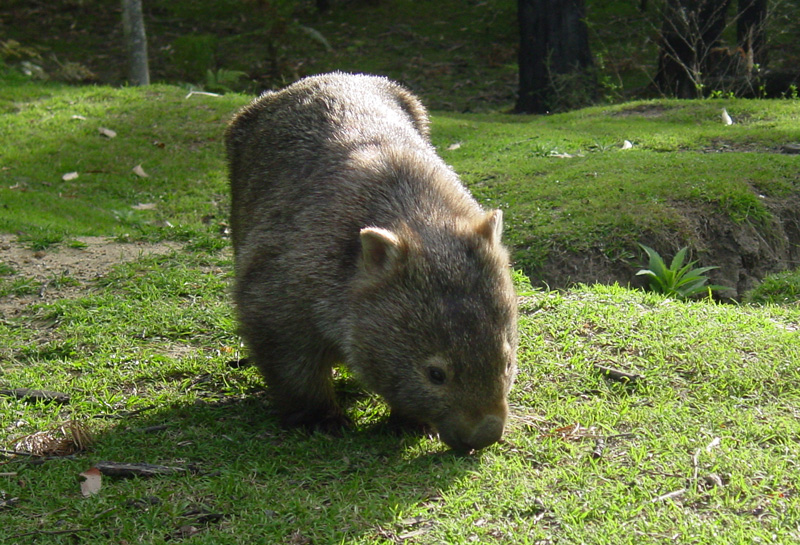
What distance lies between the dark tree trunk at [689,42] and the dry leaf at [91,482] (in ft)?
28.6

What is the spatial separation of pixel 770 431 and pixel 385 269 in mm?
1528

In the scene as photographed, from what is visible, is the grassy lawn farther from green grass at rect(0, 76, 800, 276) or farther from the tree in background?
the tree in background

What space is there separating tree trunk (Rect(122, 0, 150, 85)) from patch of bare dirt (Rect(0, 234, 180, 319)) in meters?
5.10

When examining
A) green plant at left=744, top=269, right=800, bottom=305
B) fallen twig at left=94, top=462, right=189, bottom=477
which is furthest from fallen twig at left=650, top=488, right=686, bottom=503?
green plant at left=744, top=269, right=800, bottom=305

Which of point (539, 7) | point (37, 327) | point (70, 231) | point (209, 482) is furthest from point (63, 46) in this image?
point (209, 482)

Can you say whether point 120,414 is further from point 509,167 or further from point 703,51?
point 703,51

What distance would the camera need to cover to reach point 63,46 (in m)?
15.1

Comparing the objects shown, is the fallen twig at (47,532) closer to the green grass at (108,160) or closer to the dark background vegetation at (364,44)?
the green grass at (108,160)

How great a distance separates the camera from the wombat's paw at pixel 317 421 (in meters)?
3.51

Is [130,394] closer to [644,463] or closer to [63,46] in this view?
[644,463]

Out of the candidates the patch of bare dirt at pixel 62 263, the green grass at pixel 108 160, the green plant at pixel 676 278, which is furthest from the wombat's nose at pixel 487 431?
the green grass at pixel 108 160

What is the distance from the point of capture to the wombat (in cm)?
300

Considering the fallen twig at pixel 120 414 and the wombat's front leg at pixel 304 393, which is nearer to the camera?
the wombat's front leg at pixel 304 393

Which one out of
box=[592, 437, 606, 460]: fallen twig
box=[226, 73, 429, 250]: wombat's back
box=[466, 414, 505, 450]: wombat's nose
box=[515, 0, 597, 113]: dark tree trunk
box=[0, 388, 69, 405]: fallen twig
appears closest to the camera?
box=[466, 414, 505, 450]: wombat's nose
